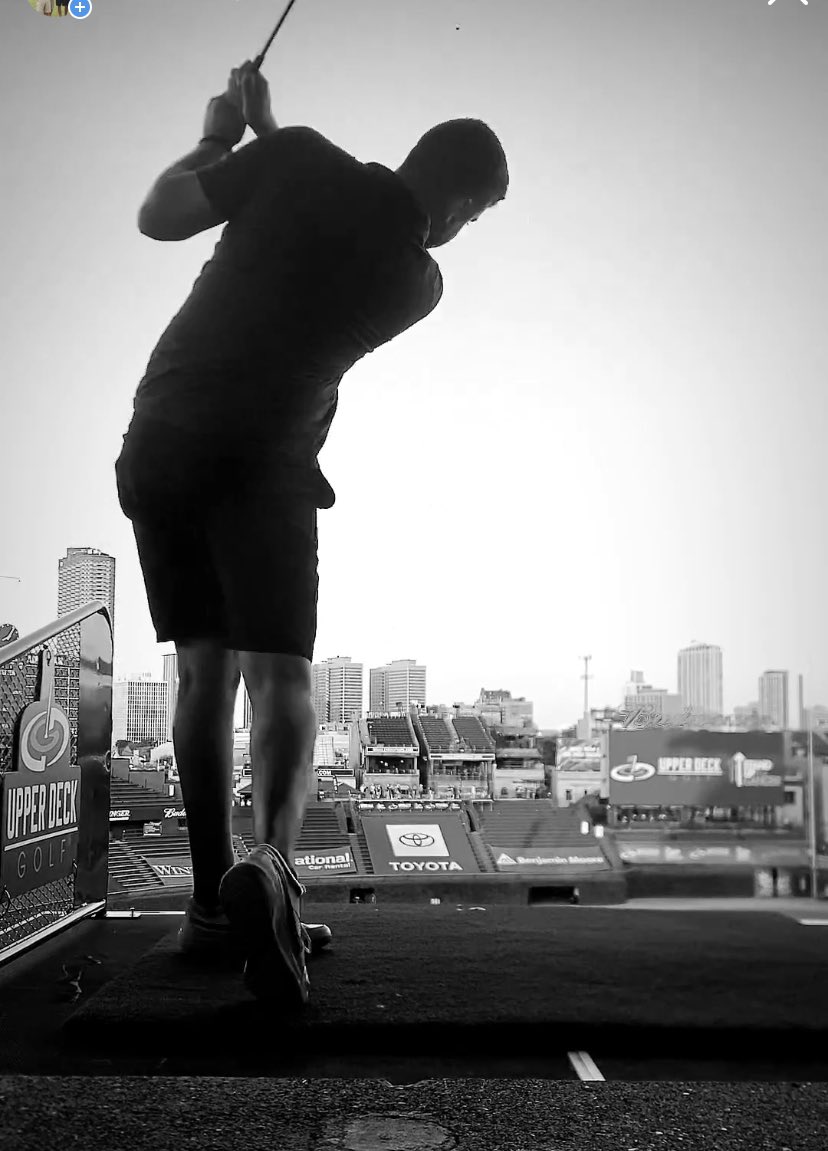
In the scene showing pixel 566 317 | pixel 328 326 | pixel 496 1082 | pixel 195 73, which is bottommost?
pixel 496 1082

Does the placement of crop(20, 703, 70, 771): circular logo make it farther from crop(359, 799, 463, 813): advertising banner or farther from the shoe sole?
crop(359, 799, 463, 813): advertising banner

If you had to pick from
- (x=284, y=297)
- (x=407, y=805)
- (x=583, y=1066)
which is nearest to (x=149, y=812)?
(x=284, y=297)

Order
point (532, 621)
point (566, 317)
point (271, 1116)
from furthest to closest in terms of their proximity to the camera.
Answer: point (532, 621) → point (566, 317) → point (271, 1116)

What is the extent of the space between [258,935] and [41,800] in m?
0.74

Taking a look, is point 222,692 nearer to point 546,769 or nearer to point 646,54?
point 646,54

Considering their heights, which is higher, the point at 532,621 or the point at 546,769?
the point at 532,621

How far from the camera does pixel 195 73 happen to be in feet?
8.39

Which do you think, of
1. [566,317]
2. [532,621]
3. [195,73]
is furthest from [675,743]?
[195,73]

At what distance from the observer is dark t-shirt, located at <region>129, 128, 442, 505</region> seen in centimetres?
132

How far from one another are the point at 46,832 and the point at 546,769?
8.52 meters

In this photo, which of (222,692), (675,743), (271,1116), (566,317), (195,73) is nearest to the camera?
(271,1116)

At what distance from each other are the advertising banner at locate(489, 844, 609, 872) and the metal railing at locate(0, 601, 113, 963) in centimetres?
941

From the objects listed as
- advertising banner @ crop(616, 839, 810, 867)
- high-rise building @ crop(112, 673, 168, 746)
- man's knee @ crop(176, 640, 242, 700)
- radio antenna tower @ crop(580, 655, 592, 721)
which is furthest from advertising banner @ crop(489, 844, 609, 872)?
man's knee @ crop(176, 640, 242, 700)

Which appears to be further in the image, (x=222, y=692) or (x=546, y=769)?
(x=546, y=769)
